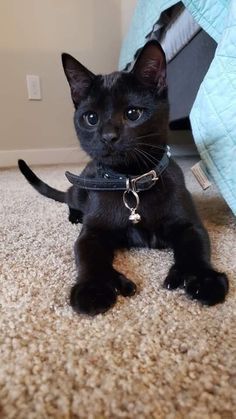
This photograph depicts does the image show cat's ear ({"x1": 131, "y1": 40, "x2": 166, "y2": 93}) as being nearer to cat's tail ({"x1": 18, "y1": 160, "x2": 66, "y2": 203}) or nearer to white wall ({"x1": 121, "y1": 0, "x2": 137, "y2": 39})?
cat's tail ({"x1": 18, "y1": 160, "x2": 66, "y2": 203})

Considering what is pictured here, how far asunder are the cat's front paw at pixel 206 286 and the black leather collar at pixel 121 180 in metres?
0.23

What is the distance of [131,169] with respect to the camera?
0.72 m

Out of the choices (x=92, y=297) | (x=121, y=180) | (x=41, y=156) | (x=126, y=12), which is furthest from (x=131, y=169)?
(x=126, y=12)

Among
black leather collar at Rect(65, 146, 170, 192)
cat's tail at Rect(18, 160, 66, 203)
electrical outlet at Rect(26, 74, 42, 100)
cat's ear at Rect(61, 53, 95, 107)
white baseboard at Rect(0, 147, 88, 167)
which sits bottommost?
white baseboard at Rect(0, 147, 88, 167)

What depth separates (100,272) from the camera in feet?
1.80

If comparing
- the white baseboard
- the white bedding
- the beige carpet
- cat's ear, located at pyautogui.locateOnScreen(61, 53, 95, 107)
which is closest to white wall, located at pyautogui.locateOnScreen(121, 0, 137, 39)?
the white baseboard

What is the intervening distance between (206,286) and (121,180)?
0.96 ft

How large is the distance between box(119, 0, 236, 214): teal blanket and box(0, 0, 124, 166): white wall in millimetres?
1484

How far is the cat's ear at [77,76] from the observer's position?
2.44 ft

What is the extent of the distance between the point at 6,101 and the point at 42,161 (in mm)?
441

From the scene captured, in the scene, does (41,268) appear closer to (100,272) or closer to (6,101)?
(100,272)

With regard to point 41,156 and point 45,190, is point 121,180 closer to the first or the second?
point 45,190

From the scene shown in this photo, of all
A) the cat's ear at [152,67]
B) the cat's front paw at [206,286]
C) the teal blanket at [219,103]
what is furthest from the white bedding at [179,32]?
the cat's front paw at [206,286]

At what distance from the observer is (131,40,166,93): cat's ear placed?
689 millimetres
